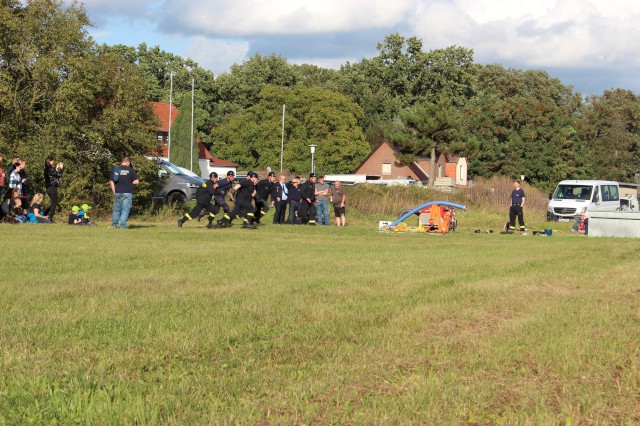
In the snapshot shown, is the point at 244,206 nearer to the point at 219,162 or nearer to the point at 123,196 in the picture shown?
the point at 123,196

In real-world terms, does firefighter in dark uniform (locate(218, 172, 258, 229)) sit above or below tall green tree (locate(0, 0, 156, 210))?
below

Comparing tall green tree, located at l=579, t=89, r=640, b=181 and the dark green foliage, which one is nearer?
the dark green foliage

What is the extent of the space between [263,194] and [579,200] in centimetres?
1744

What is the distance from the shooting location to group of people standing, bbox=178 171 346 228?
23.9 metres

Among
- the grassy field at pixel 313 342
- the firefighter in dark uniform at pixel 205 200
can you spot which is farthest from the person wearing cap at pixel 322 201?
the grassy field at pixel 313 342

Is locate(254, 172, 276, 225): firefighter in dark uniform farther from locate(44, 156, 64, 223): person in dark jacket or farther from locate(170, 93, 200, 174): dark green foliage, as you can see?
locate(170, 93, 200, 174): dark green foliage

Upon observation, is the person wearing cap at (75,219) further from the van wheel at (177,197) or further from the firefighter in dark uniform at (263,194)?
the van wheel at (177,197)

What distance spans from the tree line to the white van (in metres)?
18.7

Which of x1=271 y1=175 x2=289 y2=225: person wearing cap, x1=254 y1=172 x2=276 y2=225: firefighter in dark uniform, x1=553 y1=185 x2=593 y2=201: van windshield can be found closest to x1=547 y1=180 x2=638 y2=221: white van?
x1=553 y1=185 x2=593 y2=201: van windshield

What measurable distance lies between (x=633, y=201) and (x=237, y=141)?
1924 inches

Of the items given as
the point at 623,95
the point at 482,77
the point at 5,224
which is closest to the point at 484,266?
the point at 5,224

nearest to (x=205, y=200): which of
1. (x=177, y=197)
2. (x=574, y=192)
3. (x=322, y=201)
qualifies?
(x=322, y=201)

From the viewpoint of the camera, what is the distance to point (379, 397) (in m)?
5.45

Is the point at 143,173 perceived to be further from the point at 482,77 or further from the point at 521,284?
the point at 482,77
